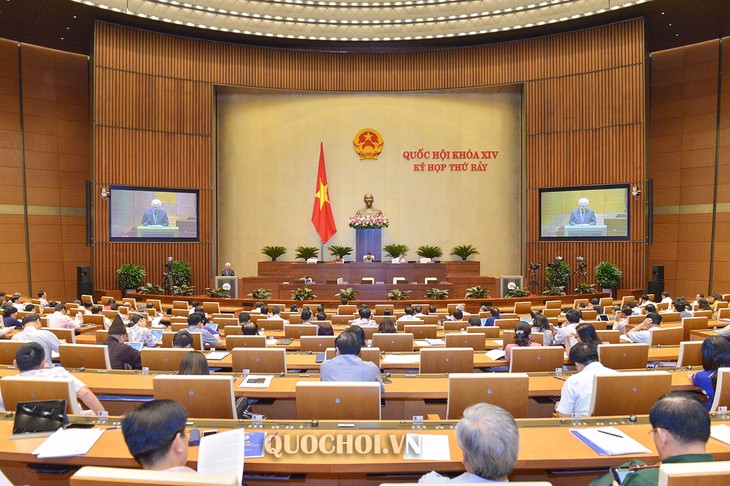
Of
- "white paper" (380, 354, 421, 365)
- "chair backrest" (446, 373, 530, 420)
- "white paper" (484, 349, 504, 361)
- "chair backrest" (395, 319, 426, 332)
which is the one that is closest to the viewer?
"chair backrest" (446, 373, 530, 420)

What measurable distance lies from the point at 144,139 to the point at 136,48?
98.9 inches

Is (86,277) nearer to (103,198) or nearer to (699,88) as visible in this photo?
(103,198)

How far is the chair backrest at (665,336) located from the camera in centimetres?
559

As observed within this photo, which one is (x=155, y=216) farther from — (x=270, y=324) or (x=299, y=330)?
(x=299, y=330)

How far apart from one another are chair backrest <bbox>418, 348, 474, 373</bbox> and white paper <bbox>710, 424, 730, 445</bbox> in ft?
5.94

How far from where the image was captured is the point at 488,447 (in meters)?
1.76

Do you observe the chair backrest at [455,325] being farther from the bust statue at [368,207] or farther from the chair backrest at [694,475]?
the bust statue at [368,207]

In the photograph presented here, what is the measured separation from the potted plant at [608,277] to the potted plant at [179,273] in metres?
10.9

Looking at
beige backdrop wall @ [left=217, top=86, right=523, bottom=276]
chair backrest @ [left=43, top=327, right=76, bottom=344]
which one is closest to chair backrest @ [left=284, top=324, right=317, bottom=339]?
chair backrest @ [left=43, top=327, right=76, bottom=344]

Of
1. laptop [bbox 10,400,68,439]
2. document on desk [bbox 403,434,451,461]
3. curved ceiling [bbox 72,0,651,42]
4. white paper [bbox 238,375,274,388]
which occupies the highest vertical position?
curved ceiling [bbox 72,0,651,42]

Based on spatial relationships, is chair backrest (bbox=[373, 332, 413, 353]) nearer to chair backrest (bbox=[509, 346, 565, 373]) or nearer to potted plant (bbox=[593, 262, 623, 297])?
chair backrest (bbox=[509, 346, 565, 373])

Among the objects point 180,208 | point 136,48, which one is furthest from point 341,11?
point 180,208

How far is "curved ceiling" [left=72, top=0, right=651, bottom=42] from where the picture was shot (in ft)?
47.2

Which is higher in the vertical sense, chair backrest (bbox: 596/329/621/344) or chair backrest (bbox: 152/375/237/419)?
chair backrest (bbox: 152/375/237/419)
